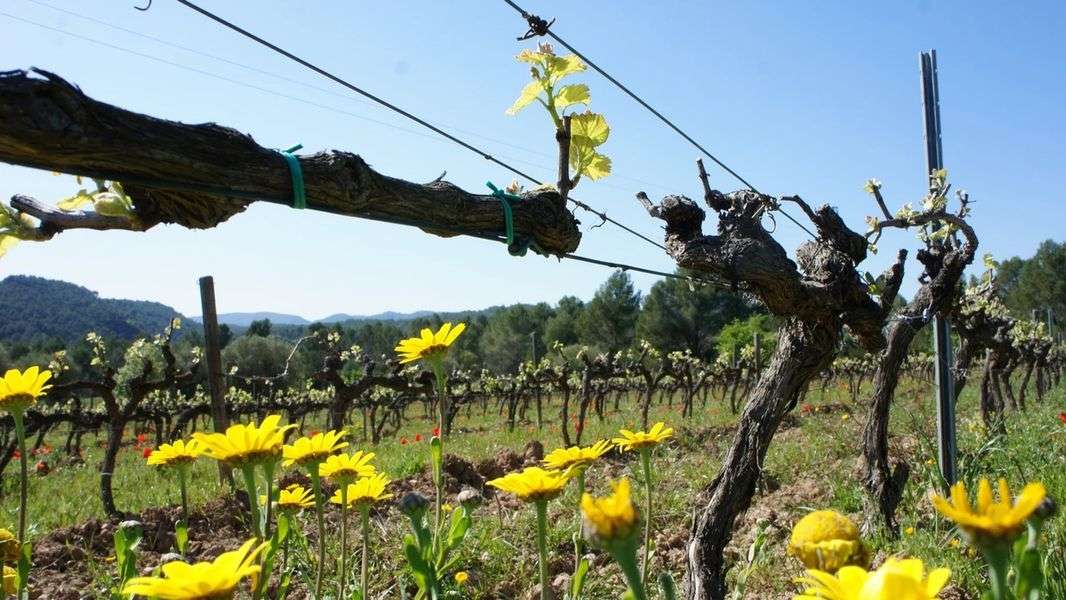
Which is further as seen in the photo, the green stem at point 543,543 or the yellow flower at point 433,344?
the yellow flower at point 433,344

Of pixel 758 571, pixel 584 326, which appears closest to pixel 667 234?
pixel 758 571

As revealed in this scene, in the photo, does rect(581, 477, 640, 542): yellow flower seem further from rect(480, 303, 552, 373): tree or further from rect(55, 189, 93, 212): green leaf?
rect(480, 303, 552, 373): tree

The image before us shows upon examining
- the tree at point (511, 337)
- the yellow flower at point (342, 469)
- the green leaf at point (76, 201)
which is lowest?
the tree at point (511, 337)

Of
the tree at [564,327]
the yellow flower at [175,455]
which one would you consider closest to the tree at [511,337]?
the tree at [564,327]

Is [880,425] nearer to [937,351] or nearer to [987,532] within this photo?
[937,351]

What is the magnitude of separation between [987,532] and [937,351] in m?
4.25

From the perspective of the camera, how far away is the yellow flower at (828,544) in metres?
0.90

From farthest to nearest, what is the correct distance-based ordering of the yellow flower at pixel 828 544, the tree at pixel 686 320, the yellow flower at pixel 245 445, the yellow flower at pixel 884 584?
the tree at pixel 686 320, the yellow flower at pixel 245 445, the yellow flower at pixel 828 544, the yellow flower at pixel 884 584

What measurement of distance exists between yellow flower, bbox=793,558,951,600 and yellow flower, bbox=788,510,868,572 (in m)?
0.14

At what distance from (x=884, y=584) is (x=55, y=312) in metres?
145

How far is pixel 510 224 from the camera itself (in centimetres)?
209

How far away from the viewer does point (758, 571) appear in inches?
130

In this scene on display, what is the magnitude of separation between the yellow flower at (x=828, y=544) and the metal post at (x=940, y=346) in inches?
140

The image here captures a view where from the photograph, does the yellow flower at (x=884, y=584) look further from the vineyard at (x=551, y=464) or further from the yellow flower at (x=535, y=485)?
the yellow flower at (x=535, y=485)
